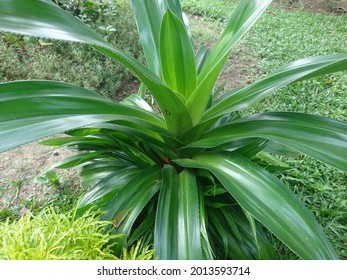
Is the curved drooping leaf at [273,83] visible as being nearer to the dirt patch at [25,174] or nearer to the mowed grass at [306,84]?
the mowed grass at [306,84]

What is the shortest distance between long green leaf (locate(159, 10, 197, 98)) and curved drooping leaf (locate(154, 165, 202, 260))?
1.18 feet

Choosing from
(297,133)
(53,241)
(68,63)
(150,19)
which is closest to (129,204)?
(53,241)

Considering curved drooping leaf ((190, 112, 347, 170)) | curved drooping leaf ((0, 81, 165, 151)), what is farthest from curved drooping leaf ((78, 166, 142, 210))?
curved drooping leaf ((0, 81, 165, 151))

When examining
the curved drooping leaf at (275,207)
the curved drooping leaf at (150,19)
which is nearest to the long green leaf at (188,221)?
the curved drooping leaf at (275,207)

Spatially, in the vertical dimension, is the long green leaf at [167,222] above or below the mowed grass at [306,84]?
below

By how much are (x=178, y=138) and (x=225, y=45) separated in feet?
1.31

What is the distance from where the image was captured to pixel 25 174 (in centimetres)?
175

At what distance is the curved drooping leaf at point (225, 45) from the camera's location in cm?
104

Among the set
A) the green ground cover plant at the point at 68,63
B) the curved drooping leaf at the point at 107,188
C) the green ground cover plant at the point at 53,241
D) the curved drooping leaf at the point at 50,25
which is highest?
the green ground cover plant at the point at 68,63

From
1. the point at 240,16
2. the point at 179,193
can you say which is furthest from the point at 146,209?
the point at 240,16

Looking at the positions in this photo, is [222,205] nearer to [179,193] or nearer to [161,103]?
[179,193]

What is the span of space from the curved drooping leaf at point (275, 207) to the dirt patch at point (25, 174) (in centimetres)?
97

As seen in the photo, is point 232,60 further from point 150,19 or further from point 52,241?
point 52,241

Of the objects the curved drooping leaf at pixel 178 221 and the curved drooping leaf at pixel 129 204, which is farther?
the curved drooping leaf at pixel 129 204
